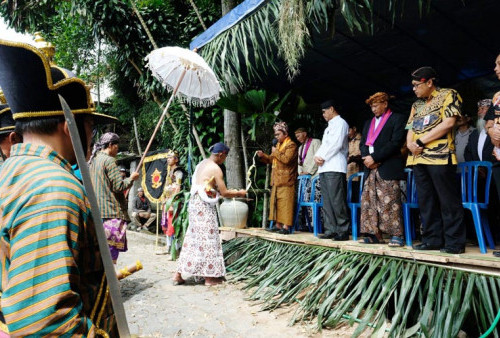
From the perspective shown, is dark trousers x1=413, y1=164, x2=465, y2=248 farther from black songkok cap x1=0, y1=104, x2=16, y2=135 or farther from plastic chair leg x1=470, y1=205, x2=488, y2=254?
black songkok cap x1=0, y1=104, x2=16, y2=135

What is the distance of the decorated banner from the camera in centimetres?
974

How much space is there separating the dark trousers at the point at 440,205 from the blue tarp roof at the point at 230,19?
2.85 m

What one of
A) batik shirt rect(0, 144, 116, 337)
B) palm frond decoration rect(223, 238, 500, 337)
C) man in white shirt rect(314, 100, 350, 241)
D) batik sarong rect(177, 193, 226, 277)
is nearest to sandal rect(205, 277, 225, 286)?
batik sarong rect(177, 193, 226, 277)

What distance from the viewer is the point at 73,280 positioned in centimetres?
86

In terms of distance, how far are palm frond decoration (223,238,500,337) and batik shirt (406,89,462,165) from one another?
3.44 ft

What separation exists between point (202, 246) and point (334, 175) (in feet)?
6.49

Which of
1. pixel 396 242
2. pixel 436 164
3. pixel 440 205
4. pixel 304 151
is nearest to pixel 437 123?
pixel 436 164

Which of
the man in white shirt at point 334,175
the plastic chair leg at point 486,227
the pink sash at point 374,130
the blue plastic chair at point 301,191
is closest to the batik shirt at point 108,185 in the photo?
the man in white shirt at point 334,175

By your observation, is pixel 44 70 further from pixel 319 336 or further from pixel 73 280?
pixel 319 336

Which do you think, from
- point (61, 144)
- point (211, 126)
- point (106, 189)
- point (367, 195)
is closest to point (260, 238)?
point (367, 195)

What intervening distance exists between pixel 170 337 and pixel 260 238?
2.48 metres

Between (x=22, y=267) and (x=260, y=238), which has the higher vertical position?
(x=22, y=267)

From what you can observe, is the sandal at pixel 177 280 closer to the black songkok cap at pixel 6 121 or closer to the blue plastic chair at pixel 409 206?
the blue plastic chair at pixel 409 206

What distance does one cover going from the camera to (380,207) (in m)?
4.19
